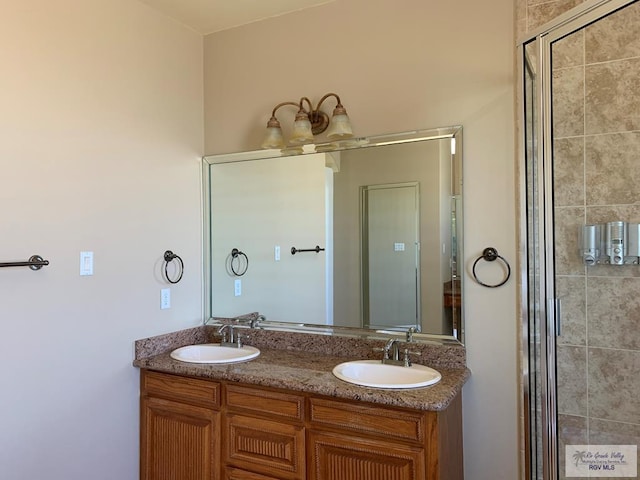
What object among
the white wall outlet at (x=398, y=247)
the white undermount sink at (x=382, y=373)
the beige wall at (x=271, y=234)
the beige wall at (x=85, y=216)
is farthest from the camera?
the beige wall at (x=271, y=234)

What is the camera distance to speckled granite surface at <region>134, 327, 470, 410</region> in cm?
171

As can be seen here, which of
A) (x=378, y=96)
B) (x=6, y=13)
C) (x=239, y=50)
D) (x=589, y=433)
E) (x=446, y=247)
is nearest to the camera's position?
(x=6, y=13)

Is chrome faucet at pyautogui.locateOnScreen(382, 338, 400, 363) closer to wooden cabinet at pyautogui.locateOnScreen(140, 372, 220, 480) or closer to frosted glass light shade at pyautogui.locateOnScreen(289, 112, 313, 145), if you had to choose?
wooden cabinet at pyautogui.locateOnScreen(140, 372, 220, 480)

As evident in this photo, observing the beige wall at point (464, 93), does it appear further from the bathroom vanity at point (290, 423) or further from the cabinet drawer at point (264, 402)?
the cabinet drawer at point (264, 402)

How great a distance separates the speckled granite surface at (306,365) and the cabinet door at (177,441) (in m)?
0.20

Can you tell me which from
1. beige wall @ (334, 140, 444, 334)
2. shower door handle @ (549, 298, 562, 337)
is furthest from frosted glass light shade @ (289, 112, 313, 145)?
shower door handle @ (549, 298, 562, 337)

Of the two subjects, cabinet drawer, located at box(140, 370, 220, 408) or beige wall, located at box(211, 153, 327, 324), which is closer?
cabinet drawer, located at box(140, 370, 220, 408)

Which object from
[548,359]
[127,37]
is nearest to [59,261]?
[127,37]

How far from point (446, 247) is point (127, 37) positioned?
189cm

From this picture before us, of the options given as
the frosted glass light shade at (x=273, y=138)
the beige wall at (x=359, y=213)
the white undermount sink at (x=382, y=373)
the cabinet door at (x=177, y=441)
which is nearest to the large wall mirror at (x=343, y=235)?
the beige wall at (x=359, y=213)

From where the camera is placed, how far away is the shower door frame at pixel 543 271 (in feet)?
5.93

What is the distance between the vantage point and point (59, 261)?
1.94 m

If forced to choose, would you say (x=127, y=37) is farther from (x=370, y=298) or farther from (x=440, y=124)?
(x=370, y=298)

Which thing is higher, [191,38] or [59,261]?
[191,38]
